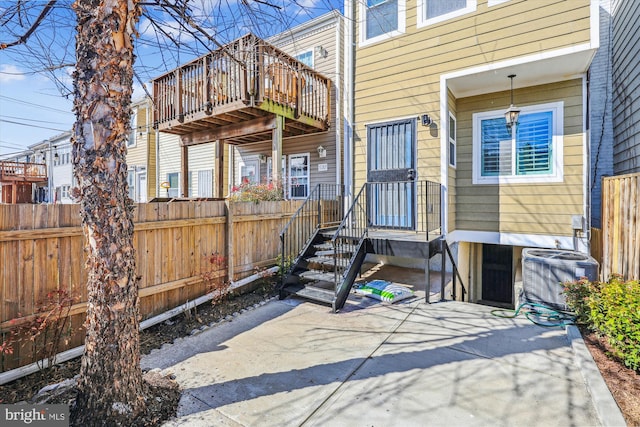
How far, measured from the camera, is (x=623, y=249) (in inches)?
161

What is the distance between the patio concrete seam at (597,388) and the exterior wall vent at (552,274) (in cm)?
99

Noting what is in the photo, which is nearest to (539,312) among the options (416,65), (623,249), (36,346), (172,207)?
(623,249)

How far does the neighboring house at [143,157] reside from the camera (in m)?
13.7

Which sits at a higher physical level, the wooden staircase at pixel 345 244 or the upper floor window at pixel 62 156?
the upper floor window at pixel 62 156

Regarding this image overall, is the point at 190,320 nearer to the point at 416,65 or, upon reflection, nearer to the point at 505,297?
the point at 416,65

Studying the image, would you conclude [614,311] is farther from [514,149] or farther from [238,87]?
[238,87]

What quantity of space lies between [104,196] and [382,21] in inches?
258

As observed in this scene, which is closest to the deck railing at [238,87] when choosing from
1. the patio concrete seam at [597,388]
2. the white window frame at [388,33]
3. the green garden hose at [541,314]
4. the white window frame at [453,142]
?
the white window frame at [388,33]

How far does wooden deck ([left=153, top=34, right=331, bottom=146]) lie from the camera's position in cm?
696

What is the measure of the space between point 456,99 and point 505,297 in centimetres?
487

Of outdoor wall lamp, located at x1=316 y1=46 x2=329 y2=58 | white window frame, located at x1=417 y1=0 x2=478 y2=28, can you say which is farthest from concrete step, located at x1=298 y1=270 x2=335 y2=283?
outdoor wall lamp, located at x1=316 y1=46 x2=329 y2=58

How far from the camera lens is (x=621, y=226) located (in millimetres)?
4148

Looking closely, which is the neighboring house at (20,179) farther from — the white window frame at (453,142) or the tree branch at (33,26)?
the white window frame at (453,142)

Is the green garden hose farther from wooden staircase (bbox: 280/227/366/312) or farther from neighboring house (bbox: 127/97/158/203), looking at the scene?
neighboring house (bbox: 127/97/158/203)
